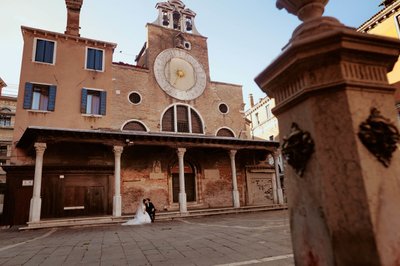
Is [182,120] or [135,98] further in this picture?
[182,120]

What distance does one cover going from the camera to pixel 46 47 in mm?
15336

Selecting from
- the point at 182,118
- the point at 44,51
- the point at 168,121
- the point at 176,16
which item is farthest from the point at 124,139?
the point at 176,16

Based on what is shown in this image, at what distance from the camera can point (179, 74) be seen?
18594 mm

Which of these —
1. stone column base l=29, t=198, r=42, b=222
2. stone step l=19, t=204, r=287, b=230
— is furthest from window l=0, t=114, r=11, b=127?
stone step l=19, t=204, r=287, b=230

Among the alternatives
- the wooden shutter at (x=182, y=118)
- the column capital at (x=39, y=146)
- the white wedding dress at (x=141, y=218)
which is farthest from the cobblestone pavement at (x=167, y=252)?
the wooden shutter at (x=182, y=118)

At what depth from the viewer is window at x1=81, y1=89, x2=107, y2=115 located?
15.2m

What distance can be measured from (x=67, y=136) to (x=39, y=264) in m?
8.39

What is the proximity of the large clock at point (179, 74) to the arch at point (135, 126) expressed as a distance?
114 inches

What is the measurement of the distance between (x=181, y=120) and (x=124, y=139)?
5243 millimetres

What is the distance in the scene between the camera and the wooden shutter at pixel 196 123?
1806 centimetres

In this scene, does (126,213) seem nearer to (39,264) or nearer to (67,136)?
(67,136)

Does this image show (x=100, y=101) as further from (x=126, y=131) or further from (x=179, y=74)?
(x=179, y=74)

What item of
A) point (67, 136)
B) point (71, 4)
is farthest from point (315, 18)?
point (71, 4)

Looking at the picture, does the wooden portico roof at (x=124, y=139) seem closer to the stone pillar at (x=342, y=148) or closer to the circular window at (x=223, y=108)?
the circular window at (x=223, y=108)
